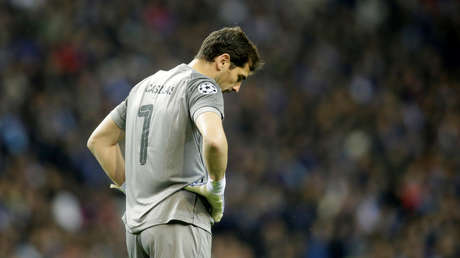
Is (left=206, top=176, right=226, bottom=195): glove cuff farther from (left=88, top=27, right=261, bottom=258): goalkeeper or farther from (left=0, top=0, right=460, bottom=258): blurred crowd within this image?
(left=0, top=0, right=460, bottom=258): blurred crowd

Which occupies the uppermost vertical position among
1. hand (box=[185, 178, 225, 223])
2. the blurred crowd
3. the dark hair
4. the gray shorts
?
the dark hair

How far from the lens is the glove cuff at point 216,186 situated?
327cm

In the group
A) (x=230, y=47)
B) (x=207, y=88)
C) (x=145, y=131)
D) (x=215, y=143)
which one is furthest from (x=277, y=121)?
(x=215, y=143)

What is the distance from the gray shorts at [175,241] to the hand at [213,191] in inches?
4.7

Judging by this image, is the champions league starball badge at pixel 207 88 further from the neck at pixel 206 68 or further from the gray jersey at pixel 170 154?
the neck at pixel 206 68

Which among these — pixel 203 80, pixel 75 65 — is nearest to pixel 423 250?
pixel 75 65

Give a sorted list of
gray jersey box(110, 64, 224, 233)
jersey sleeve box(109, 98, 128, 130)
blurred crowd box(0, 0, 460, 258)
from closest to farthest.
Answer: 1. gray jersey box(110, 64, 224, 233)
2. jersey sleeve box(109, 98, 128, 130)
3. blurred crowd box(0, 0, 460, 258)

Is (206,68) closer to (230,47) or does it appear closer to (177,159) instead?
(230,47)

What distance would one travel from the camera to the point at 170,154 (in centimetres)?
Result: 340

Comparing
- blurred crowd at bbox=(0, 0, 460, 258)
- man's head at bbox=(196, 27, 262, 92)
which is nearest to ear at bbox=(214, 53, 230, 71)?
man's head at bbox=(196, 27, 262, 92)

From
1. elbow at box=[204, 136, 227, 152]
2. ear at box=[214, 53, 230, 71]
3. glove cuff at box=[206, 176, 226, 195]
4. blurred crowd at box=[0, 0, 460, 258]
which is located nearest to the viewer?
elbow at box=[204, 136, 227, 152]

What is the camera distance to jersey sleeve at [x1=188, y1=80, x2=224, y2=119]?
3.28m

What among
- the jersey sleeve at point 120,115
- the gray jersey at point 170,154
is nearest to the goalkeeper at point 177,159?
the gray jersey at point 170,154

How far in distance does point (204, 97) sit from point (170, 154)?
0.29 m
